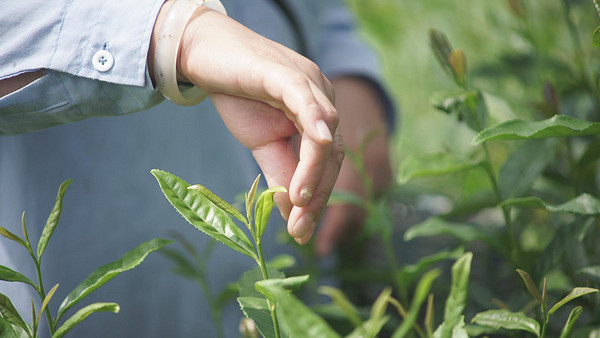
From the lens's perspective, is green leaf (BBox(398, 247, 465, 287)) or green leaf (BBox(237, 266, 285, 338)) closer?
green leaf (BBox(237, 266, 285, 338))

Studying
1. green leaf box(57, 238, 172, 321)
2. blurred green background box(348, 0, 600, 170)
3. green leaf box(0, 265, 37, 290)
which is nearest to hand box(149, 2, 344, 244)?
green leaf box(57, 238, 172, 321)

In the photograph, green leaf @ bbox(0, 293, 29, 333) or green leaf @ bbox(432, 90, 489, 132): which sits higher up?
green leaf @ bbox(0, 293, 29, 333)

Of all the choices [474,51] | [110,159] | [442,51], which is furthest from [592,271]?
[474,51]

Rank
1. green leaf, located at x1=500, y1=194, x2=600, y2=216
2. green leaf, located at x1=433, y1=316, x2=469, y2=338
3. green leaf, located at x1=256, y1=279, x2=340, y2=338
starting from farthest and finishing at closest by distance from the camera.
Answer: green leaf, located at x1=500, y1=194, x2=600, y2=216 → green leaf, located at x1=433, y1=316, x2=469, y2=338 → green leaf, located at x1=256, y1=279, x2=340, y2=338

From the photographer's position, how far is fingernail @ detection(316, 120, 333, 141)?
458mm

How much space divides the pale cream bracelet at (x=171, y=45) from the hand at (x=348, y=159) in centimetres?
70

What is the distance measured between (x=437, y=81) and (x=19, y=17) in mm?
1611

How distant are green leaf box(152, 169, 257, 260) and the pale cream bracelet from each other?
108 millimetres

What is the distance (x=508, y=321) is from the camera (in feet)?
1.76

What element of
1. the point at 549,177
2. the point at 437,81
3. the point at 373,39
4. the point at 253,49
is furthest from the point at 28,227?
the point at 373,39

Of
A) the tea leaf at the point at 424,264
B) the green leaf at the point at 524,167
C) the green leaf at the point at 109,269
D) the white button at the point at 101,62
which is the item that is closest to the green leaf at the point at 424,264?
the tea leaf at the point at 424,264

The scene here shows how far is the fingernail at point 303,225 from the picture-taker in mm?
517

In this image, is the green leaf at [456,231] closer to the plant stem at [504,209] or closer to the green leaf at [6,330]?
the plant stem at [504,209]

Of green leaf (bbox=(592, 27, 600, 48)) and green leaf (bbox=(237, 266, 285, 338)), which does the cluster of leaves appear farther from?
green leaf (bbox=(237, 266, 285, 338))
